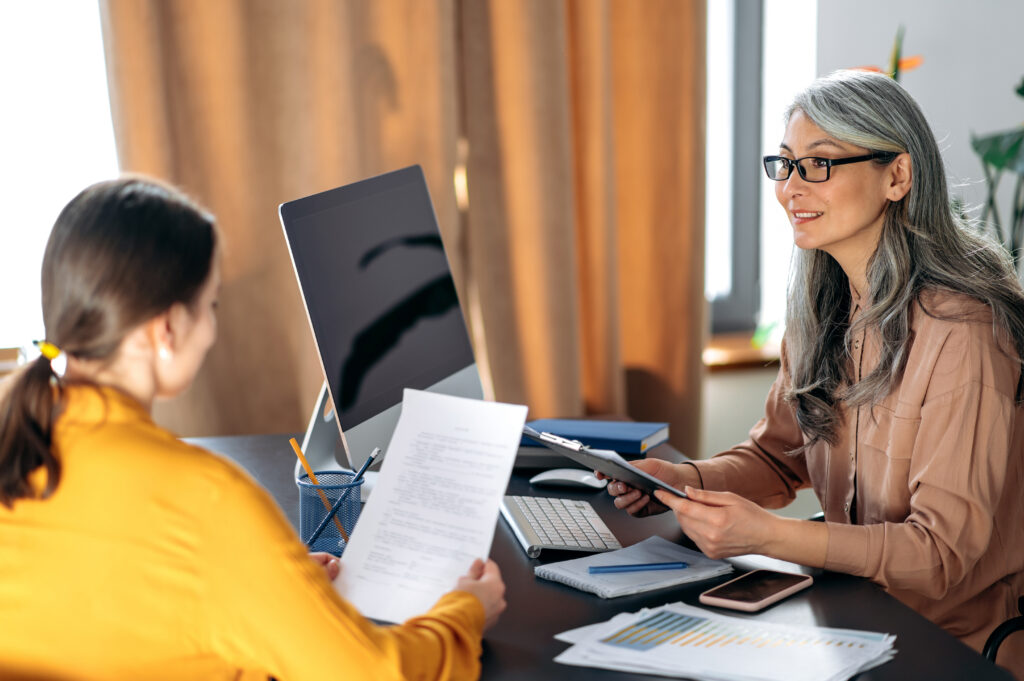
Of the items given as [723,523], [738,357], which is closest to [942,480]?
[723,523]

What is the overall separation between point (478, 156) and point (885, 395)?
141 cm

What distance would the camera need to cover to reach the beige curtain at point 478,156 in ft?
7.40

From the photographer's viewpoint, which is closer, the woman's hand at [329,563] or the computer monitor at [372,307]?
the woman's hand at [329,563]

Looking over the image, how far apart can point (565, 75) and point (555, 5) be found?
169 mm

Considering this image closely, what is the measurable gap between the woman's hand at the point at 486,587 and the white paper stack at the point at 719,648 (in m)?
0.08

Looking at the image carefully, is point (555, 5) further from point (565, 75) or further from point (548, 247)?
point (548, 247)

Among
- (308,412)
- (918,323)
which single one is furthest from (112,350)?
(308,412)

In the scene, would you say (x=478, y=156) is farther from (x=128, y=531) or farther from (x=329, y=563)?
(x=128, y=531)

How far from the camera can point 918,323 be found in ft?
4.50

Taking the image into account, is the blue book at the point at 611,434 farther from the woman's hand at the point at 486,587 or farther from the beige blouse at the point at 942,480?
the woman's hand at the point at 486,587

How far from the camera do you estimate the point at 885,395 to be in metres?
1.40

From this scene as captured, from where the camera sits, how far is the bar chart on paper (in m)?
1.00

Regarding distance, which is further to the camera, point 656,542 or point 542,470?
point 542,470

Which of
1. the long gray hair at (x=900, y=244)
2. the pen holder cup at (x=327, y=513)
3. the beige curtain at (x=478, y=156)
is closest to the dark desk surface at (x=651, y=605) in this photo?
the pen holder cup at (x=327, y=513)
